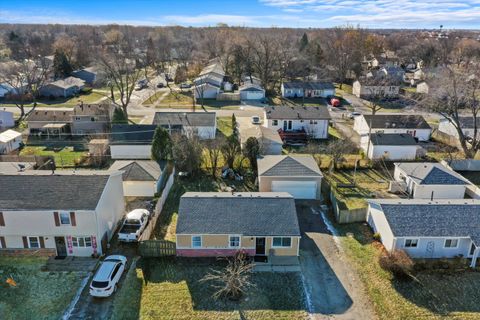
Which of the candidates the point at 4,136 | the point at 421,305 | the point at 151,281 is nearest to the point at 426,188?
the point at 421,305

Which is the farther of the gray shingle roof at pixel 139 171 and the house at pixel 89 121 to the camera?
the house at pixel 89 121

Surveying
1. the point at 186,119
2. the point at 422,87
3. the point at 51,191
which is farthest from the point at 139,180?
the point at 422,87

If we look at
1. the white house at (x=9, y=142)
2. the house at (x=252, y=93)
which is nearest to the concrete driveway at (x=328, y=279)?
the white house at (x=9, y=142)

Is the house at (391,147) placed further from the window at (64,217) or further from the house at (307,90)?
the house at (307,90)

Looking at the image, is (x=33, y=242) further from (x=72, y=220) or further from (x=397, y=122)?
(x=397, y=122)

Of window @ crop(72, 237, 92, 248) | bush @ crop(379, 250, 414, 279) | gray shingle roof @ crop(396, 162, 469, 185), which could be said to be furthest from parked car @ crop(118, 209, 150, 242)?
gray shingle roof @ crop(396, 162, 469, 185)

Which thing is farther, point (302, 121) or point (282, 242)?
point (302, 121)
